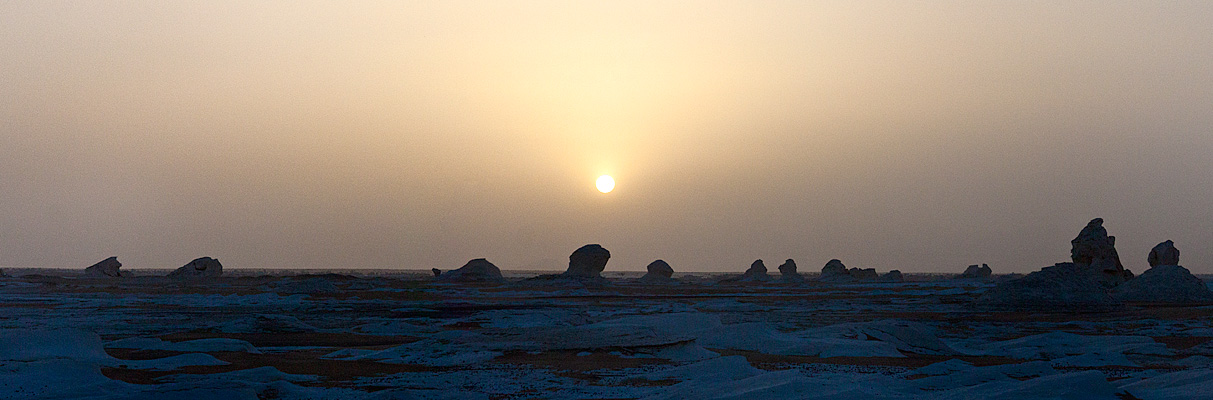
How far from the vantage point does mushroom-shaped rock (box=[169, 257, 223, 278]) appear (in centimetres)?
7744

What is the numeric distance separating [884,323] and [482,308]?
64.0ft

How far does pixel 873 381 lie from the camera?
13320 mm

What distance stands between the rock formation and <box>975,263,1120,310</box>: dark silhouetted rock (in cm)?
Answer: 282

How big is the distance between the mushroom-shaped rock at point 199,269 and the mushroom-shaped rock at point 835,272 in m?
59.6

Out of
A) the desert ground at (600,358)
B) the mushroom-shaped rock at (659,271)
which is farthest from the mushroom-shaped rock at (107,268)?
the desert ground at (600,358)

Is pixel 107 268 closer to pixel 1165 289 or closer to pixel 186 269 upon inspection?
pixel 186 269

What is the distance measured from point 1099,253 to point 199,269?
70.4 m

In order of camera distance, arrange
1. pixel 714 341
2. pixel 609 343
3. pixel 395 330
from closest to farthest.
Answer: pixel 609 343 → pixel 714 341 → pixel 395 330

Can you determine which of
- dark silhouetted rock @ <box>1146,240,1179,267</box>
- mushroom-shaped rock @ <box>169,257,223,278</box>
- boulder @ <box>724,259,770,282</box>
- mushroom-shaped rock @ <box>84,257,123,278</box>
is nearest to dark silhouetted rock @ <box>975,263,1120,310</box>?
dark silhouetted rock @ <box>1146,240,1179,267</box>

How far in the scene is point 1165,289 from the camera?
4338 cm

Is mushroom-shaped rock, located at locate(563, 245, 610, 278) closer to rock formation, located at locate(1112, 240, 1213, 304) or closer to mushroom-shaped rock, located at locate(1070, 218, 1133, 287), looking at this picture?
mushroom-shaped rock, located at locate(1070, 218, 1133, 287)

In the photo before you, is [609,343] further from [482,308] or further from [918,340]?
[482,308]

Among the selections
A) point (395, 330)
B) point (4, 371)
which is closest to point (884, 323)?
point (395, 330)

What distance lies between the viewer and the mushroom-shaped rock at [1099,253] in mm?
49594
